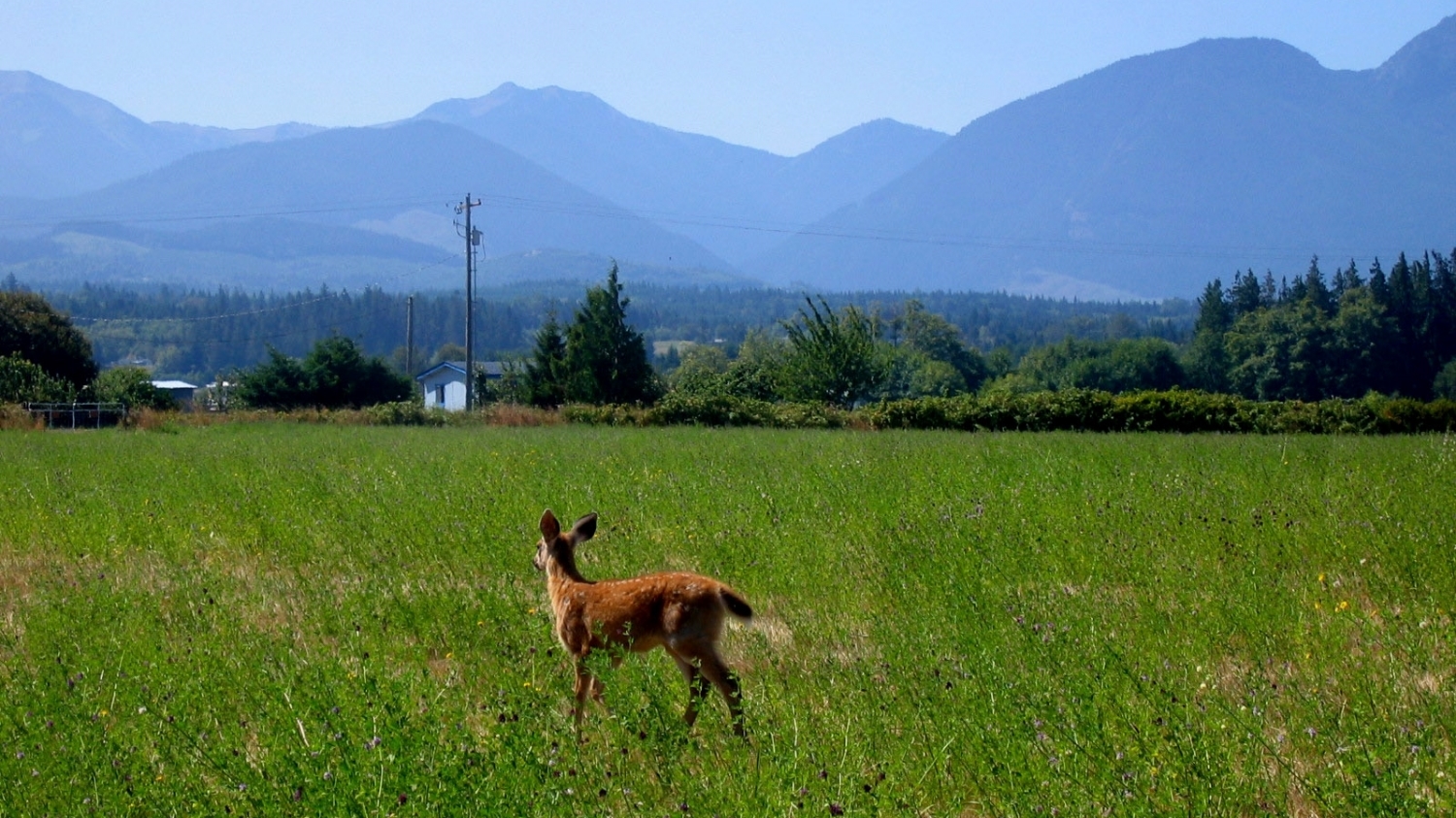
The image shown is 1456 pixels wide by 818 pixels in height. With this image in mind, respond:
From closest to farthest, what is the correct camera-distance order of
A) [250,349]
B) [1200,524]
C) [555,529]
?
[555,529], [1200,524], [250,349]

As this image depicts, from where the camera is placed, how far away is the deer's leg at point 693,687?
587 cm

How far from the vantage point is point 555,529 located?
268 inches

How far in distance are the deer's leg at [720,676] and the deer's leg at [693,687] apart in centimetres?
5

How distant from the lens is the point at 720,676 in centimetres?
591

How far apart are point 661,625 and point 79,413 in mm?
45097

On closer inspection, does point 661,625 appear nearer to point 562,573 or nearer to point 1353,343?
point 562,573

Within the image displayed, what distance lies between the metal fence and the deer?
136ft

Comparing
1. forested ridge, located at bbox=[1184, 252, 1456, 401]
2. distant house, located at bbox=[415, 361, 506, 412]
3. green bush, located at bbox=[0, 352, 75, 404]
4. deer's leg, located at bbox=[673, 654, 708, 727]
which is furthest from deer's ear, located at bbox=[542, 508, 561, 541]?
distant house, located at bbox=[415, 361, 506, 412]

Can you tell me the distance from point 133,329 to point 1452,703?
197723mm

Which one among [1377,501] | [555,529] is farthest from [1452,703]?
[1377,501]

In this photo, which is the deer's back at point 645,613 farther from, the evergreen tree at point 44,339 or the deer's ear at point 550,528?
the evergreen tree at point 44,339

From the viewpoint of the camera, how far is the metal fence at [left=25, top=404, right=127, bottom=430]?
43094 millimetres

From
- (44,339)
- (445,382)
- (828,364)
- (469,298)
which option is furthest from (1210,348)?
(44,339)

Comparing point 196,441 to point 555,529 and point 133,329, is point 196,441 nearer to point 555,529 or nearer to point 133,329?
point 555,529
